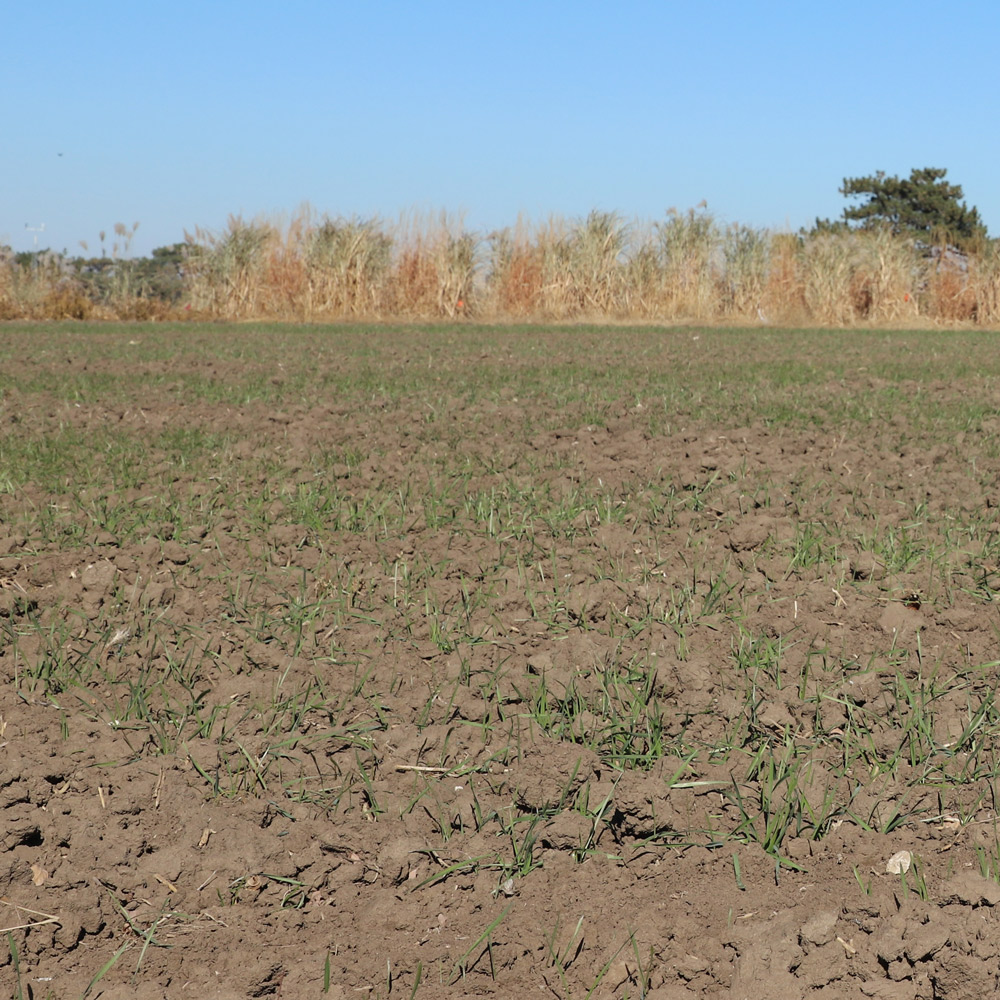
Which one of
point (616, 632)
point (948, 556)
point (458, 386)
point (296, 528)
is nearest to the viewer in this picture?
point (616, 632)

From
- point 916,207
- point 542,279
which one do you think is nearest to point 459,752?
point 542,279

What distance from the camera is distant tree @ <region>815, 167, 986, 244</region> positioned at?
3547 centimetres

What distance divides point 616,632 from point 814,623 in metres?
0.66

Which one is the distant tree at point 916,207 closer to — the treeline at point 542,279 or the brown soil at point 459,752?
the treeline at point 542,279

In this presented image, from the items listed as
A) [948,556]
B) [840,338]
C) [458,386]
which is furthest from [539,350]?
[948,556]

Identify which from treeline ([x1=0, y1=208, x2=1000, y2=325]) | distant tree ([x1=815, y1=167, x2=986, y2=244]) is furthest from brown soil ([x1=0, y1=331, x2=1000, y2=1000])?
distant tree ([x1=815, y1=167, x2=986, y2=244])

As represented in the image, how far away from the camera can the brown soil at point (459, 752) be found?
6.89 feet

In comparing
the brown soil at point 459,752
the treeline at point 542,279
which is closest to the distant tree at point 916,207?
the treeline at point 542,279

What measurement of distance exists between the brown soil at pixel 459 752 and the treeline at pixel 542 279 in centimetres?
1708

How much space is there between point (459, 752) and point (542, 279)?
66.1 ft

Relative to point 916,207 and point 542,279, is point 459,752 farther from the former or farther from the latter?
point 916,207

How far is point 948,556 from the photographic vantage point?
13.1 ft

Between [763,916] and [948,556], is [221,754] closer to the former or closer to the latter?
[763,916]

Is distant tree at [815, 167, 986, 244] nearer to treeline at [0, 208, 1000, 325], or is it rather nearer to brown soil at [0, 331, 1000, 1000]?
treeline at [0, 208, 1000, 325]
